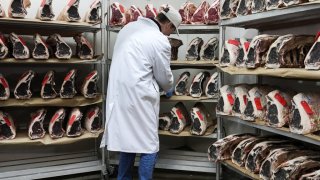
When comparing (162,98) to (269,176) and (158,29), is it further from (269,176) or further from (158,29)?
(269,176)

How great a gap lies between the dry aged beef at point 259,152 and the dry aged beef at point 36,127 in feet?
5.62

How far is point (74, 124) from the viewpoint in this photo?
9.98 ft

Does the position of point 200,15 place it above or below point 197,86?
above

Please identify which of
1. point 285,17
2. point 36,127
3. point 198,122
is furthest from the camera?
point 198,122

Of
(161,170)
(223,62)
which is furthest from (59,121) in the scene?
(223,62)

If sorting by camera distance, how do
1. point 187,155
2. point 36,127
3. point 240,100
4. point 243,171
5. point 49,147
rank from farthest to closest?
point 49,147
point 187,155
point 36,127
point 240,100
point 243,171

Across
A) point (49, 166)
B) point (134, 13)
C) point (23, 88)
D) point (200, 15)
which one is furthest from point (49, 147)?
point (200, 15)

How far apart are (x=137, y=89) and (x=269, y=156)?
101cm

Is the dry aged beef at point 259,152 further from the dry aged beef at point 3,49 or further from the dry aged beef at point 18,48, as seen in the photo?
the dry aged beef at point 3,49

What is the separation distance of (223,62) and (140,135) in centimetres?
87

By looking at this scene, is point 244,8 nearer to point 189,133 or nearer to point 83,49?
point 189,133

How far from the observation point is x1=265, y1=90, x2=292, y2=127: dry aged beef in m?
2.19

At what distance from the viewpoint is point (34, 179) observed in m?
3.04

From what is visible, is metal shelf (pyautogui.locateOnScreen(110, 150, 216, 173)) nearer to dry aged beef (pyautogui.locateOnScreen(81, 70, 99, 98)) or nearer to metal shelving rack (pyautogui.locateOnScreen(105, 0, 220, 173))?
metal shelving rack (pyautogui.locateOnScreen(105, 0, 220, 173))
